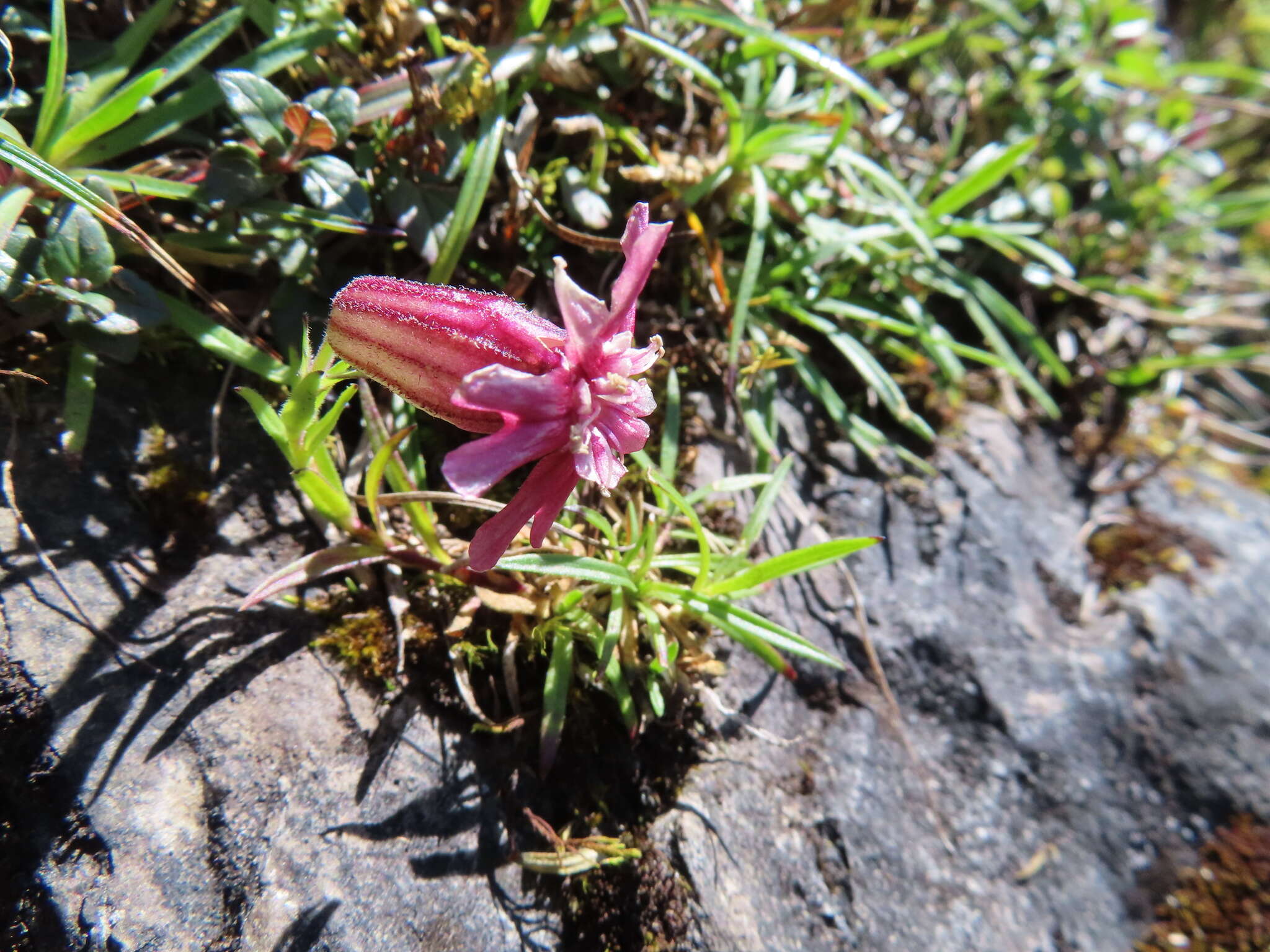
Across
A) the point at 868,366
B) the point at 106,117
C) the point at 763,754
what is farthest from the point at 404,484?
the point at 868,366

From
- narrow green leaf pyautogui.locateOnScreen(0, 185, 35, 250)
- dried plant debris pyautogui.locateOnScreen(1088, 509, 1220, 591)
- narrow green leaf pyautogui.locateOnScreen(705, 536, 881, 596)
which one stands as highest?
narrow green leaf pyautogui.locateOnScreen(0, 185, 35, 250)

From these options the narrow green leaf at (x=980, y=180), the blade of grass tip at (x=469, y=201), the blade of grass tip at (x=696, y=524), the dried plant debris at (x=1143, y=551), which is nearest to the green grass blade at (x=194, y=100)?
the blade of grass tip at (x=469, y=201)

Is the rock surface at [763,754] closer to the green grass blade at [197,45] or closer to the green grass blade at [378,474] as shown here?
the green grass blade at [378,474]

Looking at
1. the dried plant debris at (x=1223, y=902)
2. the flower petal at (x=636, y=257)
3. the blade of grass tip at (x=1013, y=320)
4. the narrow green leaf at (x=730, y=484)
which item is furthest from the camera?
the blade of grass tip at (x=1013, y=320)

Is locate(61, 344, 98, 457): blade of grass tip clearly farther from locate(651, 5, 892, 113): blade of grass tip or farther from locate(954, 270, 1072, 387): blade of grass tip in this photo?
locate(954, 270, 1072, 387): blade of grass tip

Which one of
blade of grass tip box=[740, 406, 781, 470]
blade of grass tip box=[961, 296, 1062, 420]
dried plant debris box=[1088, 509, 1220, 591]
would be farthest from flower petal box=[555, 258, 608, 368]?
dried plant debris box=[1088, 509, 1220, 591]

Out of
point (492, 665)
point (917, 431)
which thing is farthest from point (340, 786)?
point (917, 431)

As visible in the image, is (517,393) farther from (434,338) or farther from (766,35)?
(766,35)
